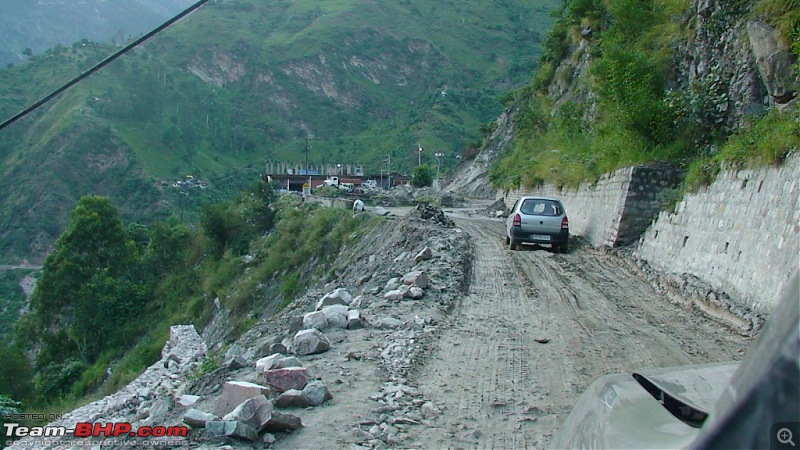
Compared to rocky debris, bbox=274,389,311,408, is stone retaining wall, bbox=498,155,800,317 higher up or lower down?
higher up

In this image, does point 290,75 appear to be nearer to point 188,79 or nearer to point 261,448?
point 188,79

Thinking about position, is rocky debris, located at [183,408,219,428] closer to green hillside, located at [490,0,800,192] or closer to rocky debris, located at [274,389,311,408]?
rocky debris, located at [274,389,311,408]

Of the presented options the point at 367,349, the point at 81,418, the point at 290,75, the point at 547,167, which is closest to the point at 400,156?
the point at 290,75

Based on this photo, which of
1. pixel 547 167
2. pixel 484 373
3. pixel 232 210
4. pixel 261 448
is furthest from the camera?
pixel 232 210

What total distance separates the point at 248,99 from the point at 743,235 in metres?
148

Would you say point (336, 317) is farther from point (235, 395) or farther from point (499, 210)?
point (499, 210)

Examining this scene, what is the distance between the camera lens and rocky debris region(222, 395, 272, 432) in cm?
504

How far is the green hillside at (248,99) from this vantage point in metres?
86.7

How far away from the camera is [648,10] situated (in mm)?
21766

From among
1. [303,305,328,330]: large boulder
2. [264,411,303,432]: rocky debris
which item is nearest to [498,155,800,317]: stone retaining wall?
[303,305,328,330]: large boulder

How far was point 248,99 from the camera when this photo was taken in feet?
486

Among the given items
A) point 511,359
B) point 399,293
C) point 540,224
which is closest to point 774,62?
point 540,224

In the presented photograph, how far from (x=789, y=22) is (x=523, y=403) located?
954 cm

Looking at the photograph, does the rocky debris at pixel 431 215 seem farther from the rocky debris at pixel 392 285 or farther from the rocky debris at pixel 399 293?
the rocky debris at pixel 399 293
